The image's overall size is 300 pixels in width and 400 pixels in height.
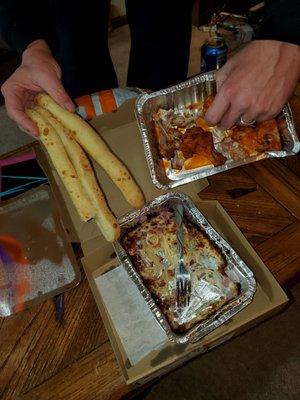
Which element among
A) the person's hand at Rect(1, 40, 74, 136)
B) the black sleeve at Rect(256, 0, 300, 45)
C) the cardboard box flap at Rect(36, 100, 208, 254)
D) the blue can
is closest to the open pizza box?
the cardboard box flap at Rect(36, 100, 208, 254)

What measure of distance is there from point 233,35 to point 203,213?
1.69 metres

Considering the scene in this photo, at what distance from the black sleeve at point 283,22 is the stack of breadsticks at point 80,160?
451mm

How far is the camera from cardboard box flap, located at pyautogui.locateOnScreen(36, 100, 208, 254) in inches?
32.0

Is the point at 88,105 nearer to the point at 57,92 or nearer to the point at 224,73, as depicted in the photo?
the point at 57,92

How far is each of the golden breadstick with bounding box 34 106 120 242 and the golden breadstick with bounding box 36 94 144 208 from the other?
0.06 feet

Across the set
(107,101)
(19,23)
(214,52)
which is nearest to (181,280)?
(107,101)

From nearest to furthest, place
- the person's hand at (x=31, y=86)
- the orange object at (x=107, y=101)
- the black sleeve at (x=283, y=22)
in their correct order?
the black sleeve at (x=283, y=22)
the person's hand at (x=31, y=86)
the orange object at (x=107, y=101)

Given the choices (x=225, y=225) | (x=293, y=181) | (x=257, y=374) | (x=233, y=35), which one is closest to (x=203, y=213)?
(x=225, y=225)

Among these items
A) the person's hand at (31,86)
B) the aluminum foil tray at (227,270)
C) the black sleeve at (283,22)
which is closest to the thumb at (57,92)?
the person's hand at (31,86)

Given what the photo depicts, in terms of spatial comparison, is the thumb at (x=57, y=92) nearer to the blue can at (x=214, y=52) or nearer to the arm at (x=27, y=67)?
the arm at (x=27, y=67)

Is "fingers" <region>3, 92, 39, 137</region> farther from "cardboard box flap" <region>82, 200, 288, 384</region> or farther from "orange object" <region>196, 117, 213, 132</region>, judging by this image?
"orange object" <region>196, 117, 213, 132</region>

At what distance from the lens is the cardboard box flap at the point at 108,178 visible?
813mm

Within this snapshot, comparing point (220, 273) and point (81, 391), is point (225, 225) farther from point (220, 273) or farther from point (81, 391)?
point (81, 391)

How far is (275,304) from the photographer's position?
25.5 inches
